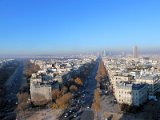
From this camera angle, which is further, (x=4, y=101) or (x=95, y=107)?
(x=4, y=101)

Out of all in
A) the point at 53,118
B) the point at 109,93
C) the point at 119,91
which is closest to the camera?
the point at 53,118

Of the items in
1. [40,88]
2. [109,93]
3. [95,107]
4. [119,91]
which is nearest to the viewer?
[95,107]

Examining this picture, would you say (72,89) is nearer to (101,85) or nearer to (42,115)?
(101,85)

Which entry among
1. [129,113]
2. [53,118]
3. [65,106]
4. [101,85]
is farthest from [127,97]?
[101,85]

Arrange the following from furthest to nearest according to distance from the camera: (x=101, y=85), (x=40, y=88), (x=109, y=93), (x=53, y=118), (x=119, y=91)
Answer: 1. (x=101, y=85)
2. (x=109, y=93)
3. (x=40, y=88)
4. (x=119, y=91)
5. (x=53, y=118)

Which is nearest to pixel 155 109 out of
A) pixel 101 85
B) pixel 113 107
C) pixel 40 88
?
pixel 113 107

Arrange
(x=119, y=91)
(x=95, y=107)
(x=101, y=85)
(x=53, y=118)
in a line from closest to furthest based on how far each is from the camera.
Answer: (x=53, y=118)
(x=95, y=107)
(x=119, y=91)
(x=101, y=85)

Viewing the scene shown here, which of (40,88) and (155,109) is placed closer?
(155,109)

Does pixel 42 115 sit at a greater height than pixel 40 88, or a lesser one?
lesser

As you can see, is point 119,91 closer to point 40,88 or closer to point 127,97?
point 127,97
